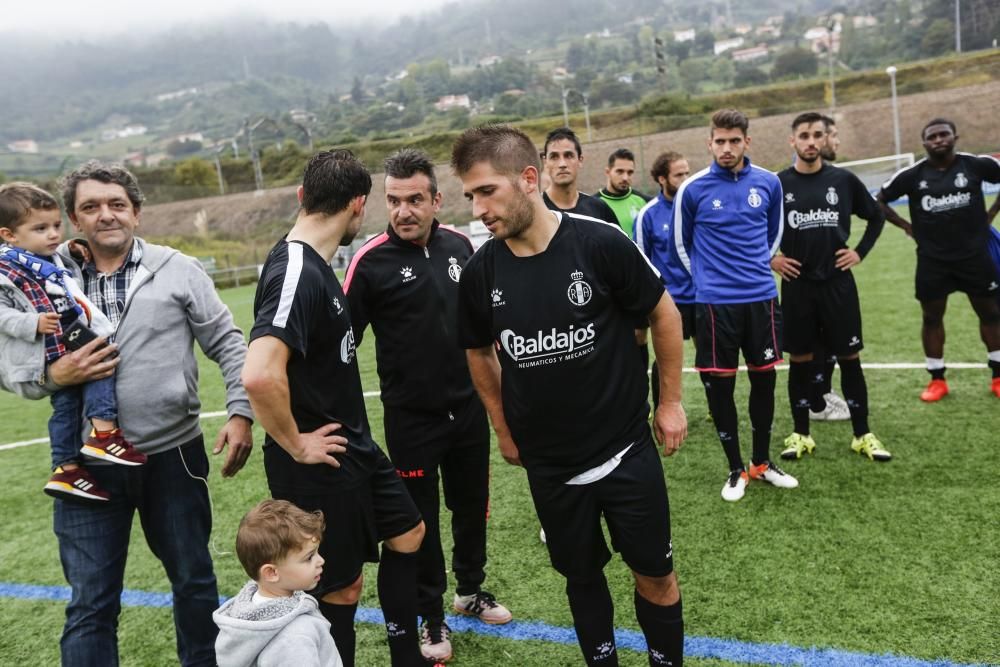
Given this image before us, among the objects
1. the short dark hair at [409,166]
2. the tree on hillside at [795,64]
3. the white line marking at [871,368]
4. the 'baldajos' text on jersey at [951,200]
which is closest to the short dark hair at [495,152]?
the short dark hair at [409,166]

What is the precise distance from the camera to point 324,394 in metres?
2.83

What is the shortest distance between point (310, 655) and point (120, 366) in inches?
56.8

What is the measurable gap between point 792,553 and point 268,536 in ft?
9.72

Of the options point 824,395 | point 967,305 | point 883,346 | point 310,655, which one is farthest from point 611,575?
point 967,305

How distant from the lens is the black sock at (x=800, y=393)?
5.56m

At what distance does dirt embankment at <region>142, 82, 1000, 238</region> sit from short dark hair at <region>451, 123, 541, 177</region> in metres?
32.6

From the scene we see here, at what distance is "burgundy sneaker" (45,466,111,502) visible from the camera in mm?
2877

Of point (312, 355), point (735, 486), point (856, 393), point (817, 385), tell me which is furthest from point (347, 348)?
point (817, 385)

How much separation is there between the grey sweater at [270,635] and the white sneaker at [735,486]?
322 cm

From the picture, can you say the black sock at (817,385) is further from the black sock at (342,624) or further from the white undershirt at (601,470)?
the black sock at (342,624)

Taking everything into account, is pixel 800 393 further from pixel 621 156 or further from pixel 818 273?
pixel 621 156

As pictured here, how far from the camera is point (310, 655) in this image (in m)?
2.35

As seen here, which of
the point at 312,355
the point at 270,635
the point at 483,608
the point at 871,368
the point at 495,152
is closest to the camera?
the point at 270,635

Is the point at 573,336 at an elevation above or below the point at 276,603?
above
